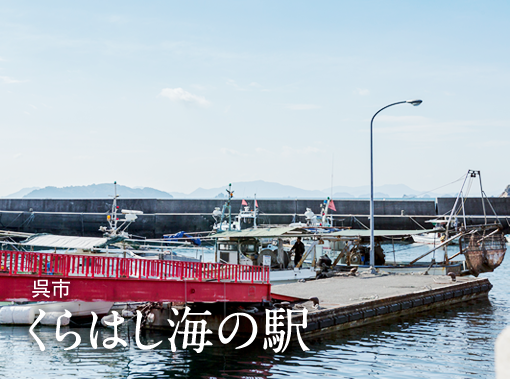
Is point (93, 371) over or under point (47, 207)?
under

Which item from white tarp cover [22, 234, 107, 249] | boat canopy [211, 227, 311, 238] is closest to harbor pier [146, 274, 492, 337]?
boat canopy [211, 227, 311, 238]

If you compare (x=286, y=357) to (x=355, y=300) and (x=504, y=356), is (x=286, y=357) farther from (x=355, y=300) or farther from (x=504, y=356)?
(x=504, y=356)

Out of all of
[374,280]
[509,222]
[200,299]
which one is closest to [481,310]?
[374,280]

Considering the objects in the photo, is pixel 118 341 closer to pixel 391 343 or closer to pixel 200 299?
pixel 200 299

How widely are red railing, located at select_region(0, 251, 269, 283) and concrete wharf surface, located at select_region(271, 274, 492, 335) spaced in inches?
105

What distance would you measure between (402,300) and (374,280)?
519 cm

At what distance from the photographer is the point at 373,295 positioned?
23.5m

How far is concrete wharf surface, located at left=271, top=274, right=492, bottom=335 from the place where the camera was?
20.1 meters

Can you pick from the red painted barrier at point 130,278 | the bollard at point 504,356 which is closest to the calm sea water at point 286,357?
the red painted barrier at point 130,278

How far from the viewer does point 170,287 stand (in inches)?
664

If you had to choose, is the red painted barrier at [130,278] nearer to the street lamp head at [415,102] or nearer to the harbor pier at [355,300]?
the harbor pier at [355,300]

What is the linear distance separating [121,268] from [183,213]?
67444mm

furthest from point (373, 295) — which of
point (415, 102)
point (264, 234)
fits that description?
point (415, 102)

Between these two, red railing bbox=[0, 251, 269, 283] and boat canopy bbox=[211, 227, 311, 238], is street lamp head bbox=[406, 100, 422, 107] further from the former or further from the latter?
red railing bbox=[0, 251, 269, 283]
